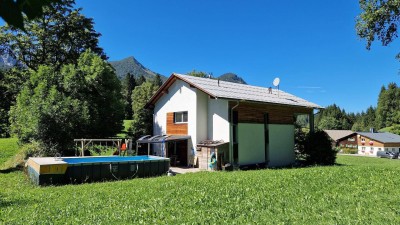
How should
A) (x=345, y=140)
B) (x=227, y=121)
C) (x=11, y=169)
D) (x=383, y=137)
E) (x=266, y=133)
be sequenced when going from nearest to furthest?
(x=11, y=169)
(x=227, y=121)
(x=266, y=133)
(x=383, y=137)
(x=345, y=140)

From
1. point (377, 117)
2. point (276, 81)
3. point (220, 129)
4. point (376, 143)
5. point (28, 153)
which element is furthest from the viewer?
point (377, 117)

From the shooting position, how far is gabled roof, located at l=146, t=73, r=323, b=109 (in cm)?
2089

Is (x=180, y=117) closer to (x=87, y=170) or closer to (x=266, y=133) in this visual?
(x=266, y=133)

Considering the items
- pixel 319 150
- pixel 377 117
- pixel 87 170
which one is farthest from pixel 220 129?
pixel 377 117

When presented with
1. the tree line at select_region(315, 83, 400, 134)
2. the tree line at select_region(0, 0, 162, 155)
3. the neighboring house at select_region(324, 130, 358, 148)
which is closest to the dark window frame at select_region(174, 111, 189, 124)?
the tree line at select_region(0, 0, 162, 155)

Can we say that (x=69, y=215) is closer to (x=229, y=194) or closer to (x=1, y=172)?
(x=229, y=194)

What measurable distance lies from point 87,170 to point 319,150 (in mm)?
17130

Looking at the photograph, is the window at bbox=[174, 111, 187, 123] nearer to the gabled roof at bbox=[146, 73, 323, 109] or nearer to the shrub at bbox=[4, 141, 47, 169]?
the gabled roof at bbox=[146, 73, 323, 109]

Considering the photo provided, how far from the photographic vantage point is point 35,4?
3.76ft

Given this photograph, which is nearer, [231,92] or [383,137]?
[231,92]

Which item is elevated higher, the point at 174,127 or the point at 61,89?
the point at 61,89

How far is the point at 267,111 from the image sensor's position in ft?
75.5

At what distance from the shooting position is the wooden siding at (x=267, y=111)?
836 inches

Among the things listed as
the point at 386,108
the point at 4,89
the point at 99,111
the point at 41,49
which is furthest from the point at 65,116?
the point at 386,108
